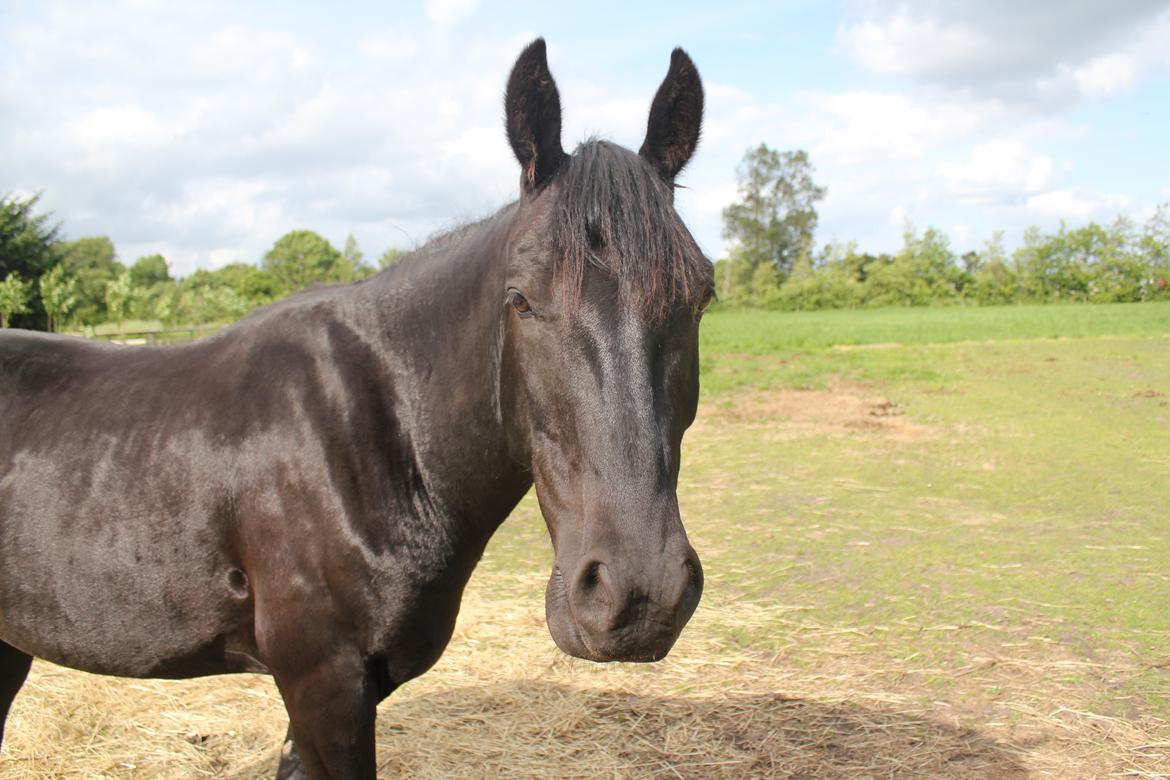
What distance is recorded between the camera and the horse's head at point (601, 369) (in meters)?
1.67

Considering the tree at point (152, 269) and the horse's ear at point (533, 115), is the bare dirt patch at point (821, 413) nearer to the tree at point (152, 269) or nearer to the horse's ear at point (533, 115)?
the horse's ear at point (533, 115)

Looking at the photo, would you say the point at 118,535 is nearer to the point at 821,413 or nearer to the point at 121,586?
the point at 121,586

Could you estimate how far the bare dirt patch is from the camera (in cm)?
1239

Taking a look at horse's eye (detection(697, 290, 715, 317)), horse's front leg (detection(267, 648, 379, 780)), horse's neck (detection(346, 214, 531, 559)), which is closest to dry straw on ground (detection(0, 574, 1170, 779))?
A: horse's front leg (detection(267, 648, 379, 780))

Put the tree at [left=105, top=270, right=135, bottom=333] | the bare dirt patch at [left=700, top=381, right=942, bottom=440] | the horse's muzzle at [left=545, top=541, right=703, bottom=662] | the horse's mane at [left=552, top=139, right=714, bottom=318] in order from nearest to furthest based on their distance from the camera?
the horse's muzzle at [left=545, top=541, right=703, bottom=662]
the horse's mane at [left=552, top=139, right=714, bottom=318]
the bare dirt patch at [left=700, top=381, right=942, bottom=440]
the tree at [left=105, top=270, right=135, bottom=333]

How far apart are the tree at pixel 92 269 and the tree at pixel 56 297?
3.52 m

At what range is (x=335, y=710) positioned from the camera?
2.24m

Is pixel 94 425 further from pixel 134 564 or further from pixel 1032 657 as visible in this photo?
pixel 1032 657

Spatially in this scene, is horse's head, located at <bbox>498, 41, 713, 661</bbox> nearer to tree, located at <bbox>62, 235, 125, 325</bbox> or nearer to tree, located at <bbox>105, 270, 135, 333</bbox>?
tree, located at <bbox>105, 270, 135, 333</bbox>

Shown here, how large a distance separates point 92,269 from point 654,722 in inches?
3085

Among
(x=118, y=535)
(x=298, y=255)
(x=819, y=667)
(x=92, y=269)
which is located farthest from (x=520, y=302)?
(x=92, y=269)

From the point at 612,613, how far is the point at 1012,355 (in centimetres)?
2453

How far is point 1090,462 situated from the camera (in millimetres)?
9852

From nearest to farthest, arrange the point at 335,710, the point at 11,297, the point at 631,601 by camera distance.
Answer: the point at 631,601
the point at 335,710
the point at 11,297
